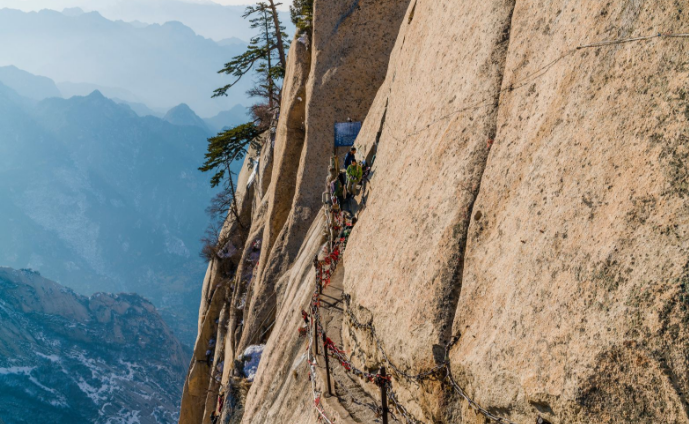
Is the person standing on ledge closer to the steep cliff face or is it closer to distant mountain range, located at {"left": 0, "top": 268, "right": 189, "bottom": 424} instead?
the steep cliff face

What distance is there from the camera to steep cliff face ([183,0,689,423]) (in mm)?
4875

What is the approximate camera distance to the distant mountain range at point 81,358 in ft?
290

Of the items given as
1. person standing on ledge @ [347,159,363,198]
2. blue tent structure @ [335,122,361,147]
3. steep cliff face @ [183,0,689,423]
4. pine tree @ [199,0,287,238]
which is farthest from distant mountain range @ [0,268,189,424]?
steep cliff face @ [183,0,689,423]

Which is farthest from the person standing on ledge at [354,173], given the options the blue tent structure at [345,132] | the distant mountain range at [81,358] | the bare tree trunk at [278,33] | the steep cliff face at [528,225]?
the distant mountain range at [81,358]

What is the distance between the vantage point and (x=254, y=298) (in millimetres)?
23641

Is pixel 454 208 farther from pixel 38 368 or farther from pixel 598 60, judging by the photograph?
pixel 38 368

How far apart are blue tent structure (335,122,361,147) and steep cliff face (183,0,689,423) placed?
30.8 feet

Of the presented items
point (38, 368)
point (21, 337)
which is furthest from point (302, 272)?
point (21, 337)

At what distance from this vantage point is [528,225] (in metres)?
6.55

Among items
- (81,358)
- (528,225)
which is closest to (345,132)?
(528,225)

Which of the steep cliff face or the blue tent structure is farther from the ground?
the blue tent structure

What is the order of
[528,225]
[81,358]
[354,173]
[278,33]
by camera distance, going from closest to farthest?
[528,225] → [354,173] → [278,33] → [81,358]

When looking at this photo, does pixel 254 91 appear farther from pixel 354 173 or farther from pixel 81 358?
pixel 81 358

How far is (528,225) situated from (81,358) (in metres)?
118
